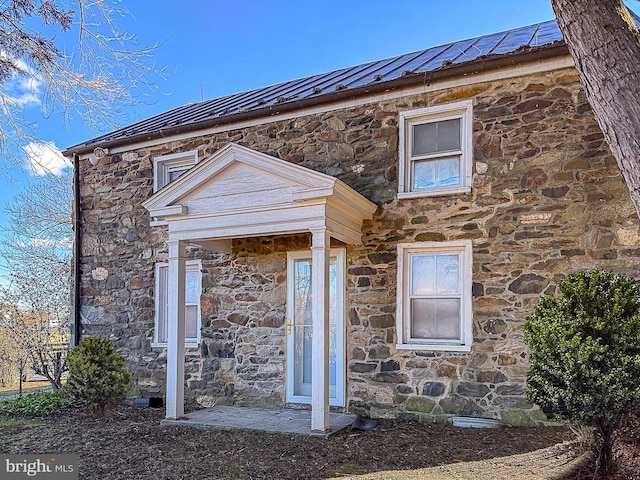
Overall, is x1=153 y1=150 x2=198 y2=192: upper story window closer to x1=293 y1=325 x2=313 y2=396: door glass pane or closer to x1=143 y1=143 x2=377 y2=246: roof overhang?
x1=143 y1=143 x2=377 y2=246: roof overhang

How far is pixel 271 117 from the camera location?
7.32 meters

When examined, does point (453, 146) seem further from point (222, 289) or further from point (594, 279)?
point (222, 289)

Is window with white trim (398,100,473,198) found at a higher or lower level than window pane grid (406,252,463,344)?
higher

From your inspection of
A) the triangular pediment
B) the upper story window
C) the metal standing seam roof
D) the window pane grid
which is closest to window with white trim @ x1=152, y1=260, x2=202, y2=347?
the upper story window

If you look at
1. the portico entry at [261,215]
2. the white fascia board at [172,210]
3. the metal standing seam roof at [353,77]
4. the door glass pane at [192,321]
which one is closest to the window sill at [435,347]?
the portico entry at [261,215]

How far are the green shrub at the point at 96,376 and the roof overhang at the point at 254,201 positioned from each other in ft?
6.44

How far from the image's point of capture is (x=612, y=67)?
9.50 ft

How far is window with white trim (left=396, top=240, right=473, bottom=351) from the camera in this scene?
236 inches

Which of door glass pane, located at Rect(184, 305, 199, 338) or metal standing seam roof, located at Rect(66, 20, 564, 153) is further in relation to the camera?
door glass pane, located at Rect(184, 305, 199, 338)

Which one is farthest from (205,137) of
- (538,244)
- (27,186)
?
(27,186)

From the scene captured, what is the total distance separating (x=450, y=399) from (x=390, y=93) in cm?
389

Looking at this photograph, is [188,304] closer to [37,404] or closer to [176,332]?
[176,332]

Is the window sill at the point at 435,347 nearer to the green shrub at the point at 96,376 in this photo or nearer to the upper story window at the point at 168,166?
the green shrub at the point at 96,376

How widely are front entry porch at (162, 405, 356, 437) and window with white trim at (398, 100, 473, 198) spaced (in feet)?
9.48
